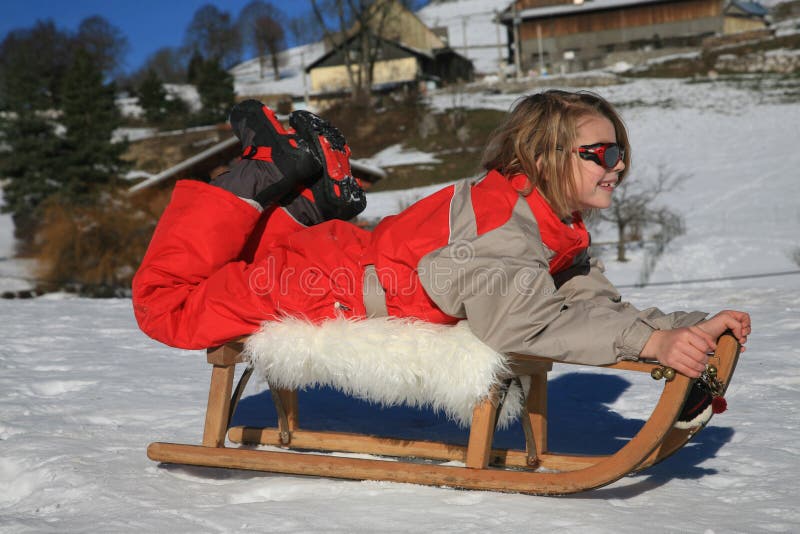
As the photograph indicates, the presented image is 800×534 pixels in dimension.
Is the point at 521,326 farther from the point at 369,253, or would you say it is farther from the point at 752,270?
the point at 752,270

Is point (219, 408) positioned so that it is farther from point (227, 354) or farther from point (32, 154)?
point (32, 154)

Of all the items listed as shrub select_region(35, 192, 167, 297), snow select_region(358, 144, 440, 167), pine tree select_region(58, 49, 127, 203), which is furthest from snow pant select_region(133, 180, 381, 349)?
snow select_region(358, 144, 440, 167)

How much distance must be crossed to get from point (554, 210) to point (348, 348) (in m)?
0.76

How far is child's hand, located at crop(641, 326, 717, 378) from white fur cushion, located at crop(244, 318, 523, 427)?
430mm

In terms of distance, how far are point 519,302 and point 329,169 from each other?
3.24 ft

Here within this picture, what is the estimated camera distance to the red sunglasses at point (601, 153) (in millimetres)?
2623

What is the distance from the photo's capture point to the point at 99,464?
2896 millimetres

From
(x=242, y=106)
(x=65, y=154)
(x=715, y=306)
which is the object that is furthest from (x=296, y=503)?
(x=65, y=154)

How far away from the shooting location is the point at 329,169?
301cm

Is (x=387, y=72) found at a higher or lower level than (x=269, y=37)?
lower

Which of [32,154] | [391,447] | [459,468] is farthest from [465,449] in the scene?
[32,154]

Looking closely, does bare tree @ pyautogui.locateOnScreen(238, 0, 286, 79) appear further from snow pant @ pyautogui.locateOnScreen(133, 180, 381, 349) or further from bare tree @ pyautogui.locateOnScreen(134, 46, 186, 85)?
snow pant @ pyautogui.locateOnScreen(133, 180, 381, 349)

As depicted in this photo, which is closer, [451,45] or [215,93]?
[215,93]

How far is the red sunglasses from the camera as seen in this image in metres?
2.62
